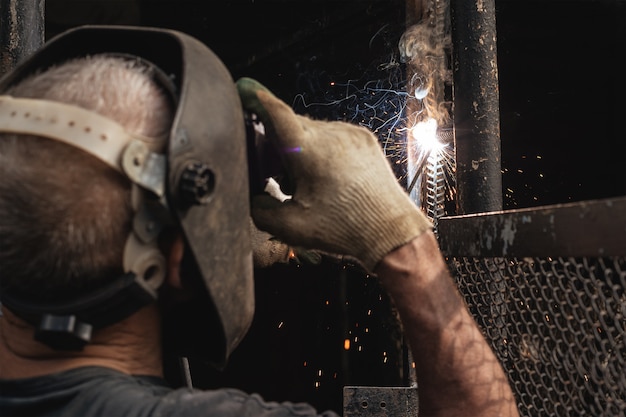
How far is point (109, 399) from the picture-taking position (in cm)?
105

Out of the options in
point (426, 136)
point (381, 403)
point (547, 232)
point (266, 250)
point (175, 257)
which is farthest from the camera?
point (426, 136)

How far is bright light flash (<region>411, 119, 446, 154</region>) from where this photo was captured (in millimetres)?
2445

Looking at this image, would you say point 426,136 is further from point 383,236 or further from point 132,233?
point 132,233

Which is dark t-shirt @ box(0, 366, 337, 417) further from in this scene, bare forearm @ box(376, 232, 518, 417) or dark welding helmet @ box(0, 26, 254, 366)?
bare forearm @ box(376, 232, 518, 417)

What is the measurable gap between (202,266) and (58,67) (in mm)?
446

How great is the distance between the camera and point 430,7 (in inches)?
110

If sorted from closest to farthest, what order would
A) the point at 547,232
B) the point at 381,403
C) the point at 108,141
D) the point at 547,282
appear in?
1. the point at 108,141
2. the point at 547,232
3. the point at 547,282
4. the point at 381,403

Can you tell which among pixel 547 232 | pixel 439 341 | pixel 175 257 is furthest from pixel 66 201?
pixel 547 232

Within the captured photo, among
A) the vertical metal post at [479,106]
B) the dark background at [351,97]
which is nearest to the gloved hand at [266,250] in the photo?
the vertical metal post at [479,106]

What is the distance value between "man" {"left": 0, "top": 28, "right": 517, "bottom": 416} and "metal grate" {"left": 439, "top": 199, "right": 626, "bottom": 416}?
7.8 inches

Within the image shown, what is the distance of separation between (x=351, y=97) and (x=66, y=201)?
3161 mm

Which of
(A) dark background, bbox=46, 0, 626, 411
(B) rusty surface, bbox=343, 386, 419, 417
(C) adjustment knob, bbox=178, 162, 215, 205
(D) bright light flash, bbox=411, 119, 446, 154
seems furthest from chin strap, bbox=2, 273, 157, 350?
(A) dark background, bbox=46, 0, 626, 411

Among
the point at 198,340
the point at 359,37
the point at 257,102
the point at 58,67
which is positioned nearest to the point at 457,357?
the point at 198,340

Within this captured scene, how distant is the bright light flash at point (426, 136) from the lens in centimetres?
245
